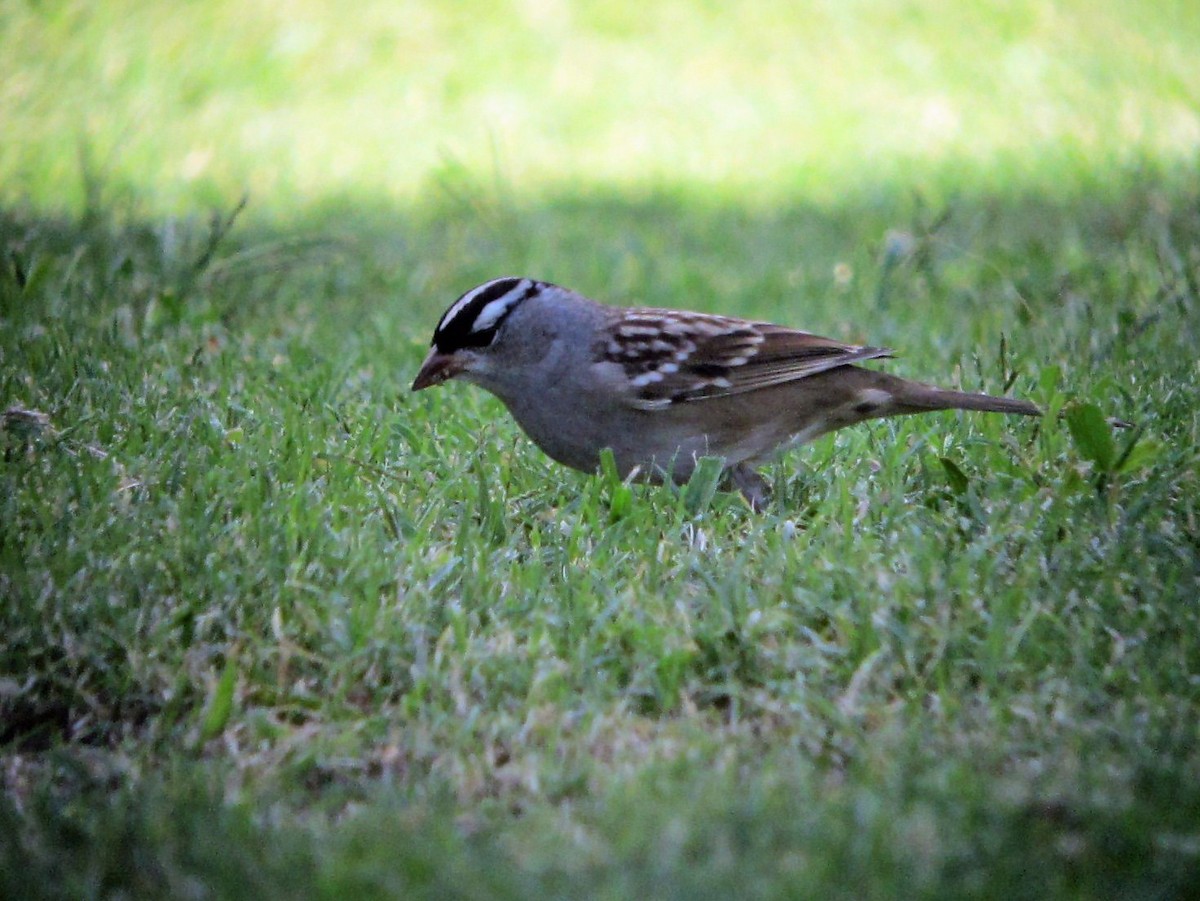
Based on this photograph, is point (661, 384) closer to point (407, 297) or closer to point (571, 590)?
point (571, 590)

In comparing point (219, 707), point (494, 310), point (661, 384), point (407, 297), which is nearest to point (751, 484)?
point (661, 384)

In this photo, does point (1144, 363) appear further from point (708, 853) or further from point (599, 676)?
point (708, 853)

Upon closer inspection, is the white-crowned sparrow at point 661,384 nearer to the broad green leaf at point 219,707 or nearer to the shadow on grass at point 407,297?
the shadow on grass at point 407,297

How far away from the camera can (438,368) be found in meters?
5.28

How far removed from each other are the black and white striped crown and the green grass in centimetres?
42

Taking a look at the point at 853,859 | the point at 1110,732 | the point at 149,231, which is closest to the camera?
the point at 853,859

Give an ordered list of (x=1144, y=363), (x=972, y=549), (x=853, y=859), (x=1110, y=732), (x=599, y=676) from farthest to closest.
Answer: (x=1144, y=363) → (x=972, y=549) → (x=599, y=676) → (x=1110, y=732) → (x=853, y=859)

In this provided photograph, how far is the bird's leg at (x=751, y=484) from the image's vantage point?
199 inches

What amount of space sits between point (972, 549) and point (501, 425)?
2.44 m

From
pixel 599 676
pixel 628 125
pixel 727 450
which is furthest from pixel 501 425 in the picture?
pixel 628 125

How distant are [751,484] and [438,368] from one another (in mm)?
1240

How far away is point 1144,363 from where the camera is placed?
5.89m

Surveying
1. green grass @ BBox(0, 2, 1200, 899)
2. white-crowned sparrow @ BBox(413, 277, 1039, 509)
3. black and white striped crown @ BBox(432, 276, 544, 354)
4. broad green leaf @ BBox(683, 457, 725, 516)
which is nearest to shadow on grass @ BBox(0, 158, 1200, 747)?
green grass @ BBox(0, 2, 1200, 899)

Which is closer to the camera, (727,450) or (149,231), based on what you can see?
(727,450)
